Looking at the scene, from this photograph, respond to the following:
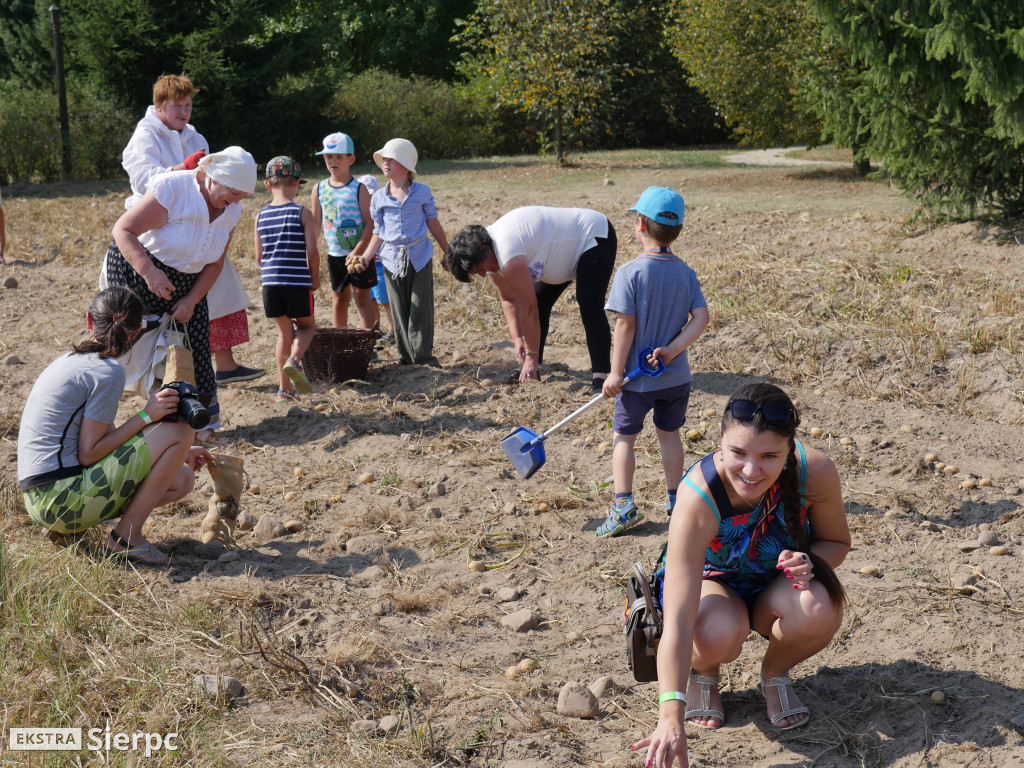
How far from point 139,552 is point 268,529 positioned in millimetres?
661

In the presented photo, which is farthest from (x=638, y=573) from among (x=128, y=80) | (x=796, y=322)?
(x=128, y=80)

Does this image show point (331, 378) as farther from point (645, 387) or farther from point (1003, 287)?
point (1003, 287)

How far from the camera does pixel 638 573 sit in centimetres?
304

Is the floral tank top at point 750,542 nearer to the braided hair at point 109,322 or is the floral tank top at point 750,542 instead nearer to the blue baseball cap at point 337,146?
the braided hair at point 109,322

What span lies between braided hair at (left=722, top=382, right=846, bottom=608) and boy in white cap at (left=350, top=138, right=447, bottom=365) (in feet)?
13.6

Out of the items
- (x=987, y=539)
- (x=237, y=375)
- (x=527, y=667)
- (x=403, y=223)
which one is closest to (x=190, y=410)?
(x=527, y=667)

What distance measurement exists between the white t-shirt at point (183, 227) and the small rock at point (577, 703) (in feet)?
10.6

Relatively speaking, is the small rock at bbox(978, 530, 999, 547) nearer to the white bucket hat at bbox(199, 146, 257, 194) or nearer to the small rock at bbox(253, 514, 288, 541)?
the small rock at bbox(253, 514, 288, 541)

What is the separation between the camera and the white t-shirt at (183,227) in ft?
17.0

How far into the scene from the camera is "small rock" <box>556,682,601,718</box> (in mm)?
3262

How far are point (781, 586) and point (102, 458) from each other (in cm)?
275

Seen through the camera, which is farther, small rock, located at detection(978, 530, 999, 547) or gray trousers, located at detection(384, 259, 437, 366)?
gray trousers, located at detection(384, 259, 437, 366)

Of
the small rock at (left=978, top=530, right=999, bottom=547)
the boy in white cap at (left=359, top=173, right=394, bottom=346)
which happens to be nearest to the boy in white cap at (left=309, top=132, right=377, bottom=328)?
the boy in white cap at (left=359, top=173, right=394, bottom=346)

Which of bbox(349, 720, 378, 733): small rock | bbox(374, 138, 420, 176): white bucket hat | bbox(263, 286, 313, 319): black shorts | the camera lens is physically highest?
bbox(374, 138, 420, 176): white bucket hat
